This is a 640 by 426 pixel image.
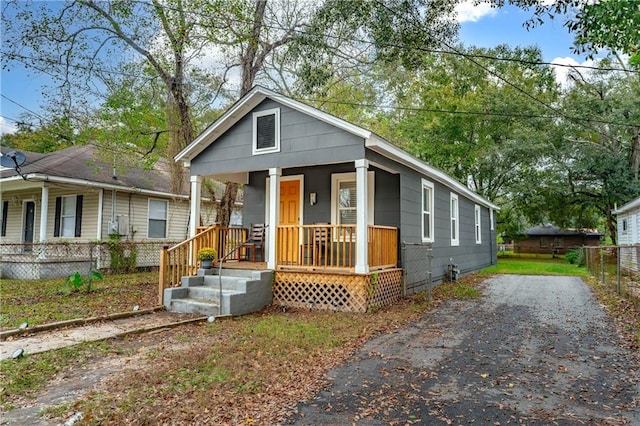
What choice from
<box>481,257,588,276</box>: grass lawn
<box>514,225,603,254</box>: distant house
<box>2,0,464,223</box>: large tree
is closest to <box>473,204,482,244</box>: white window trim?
<box>481,257,588,276</box>: grass lawn

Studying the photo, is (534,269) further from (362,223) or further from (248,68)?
(248,68)

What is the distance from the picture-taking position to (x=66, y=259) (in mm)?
12914

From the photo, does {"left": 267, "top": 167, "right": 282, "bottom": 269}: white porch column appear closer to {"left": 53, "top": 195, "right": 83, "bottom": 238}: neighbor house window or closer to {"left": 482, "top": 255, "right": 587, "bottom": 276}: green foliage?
{"left": 53, "top": 195, "right": 83, "bottom": 238}: neighbor house window

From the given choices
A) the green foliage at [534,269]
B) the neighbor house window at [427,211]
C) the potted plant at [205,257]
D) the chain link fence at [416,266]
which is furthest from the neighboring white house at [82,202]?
the green foliage at [534,269]

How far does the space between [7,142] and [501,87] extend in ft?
107

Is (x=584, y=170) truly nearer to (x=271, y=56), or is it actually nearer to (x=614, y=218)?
(x=614, y=218)

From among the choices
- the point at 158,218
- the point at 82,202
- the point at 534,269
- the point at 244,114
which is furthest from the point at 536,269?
the point at 82,202

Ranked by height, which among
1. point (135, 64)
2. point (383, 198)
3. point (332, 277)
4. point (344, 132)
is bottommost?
point (332, 277)

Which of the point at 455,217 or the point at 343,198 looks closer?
the point at 343,198

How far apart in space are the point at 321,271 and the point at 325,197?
2612 millimetres

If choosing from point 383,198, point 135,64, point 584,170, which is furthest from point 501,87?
point 135,64

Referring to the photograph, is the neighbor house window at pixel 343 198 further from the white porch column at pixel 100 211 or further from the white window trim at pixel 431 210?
the white porch column at pixel 100 211

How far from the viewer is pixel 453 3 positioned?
30.6 feet

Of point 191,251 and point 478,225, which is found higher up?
point 478,225
